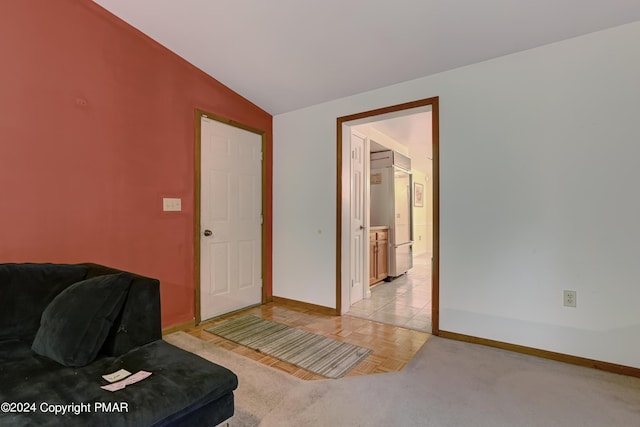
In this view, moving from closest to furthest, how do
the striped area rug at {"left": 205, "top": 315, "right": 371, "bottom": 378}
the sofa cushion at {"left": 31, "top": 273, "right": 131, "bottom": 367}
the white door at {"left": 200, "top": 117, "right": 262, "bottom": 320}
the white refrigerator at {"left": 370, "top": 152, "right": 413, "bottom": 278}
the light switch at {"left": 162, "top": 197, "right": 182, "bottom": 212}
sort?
the sofa cushion at {"left": 31, "top": 273, "right": 131, "bottom": 367} → the striped area rug at {"left": 205, "top": 315, "right": 371, "bottom": 378} → the light switch at {"left": 162, "top": 197, "right": 182, "bottom": 212} → the white door at {"left": 200, "top": 117, "right": 262, "bottom": 320} → the white refrigerator at {"left": 370, "top": 152, "right": 413, "bottom": 278}

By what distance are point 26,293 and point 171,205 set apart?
127 cm

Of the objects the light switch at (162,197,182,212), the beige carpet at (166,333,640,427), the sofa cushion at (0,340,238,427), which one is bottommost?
the beige carpet at (166,333,640,427)

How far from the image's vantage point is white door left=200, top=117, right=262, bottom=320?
10.2 ft

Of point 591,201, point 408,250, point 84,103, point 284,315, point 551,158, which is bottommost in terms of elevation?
point 284,315

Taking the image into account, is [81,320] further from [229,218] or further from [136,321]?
[229,218]

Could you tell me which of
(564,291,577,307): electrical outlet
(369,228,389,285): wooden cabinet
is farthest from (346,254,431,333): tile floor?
(564,291,577,307): electrical outlet

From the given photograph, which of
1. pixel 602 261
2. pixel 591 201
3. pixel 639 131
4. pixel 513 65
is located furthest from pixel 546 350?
pixel 513 65

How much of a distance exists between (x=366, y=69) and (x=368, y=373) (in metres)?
2.46

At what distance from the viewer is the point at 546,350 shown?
91.1 inches

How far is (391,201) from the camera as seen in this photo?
4.81m

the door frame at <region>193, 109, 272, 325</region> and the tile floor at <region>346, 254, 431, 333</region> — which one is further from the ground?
the door frame at <region>193, 109, 272, 325</region>

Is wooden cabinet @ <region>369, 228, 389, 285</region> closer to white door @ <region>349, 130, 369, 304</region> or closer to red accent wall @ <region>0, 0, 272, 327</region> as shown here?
white door @ <region>349, 130, 369, 304</region>

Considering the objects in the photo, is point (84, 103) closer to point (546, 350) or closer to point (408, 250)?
point (546, 350)

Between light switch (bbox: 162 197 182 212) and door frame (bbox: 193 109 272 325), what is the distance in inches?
6.1
